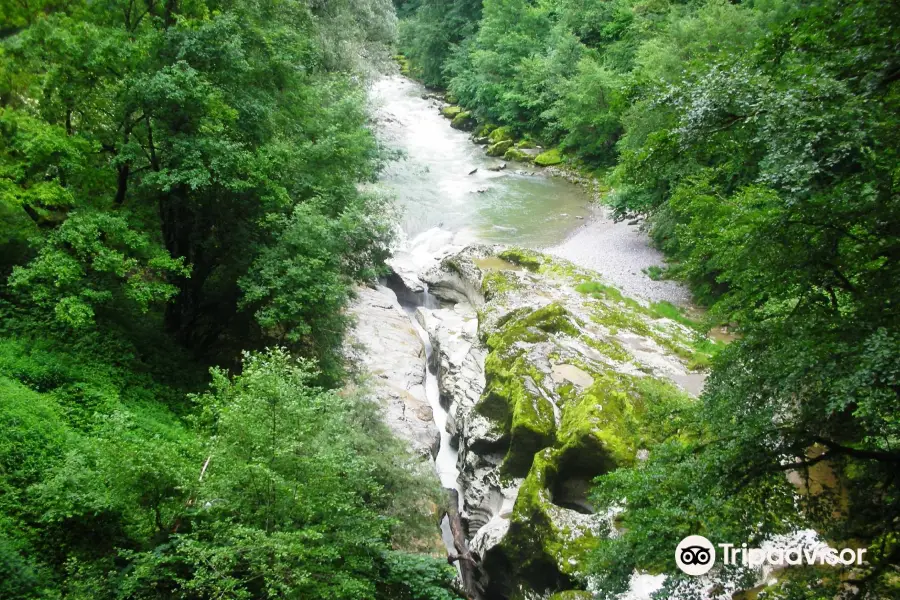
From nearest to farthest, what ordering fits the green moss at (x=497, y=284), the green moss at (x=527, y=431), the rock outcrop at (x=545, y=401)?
the rock outcrop at (x=545, y=401), the green moss at (x=527, y=431), the green moss at (x=497, y=284)

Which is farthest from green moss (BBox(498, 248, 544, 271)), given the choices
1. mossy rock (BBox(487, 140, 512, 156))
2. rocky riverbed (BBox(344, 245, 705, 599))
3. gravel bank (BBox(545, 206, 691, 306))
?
mossy rock (BBox(487, 140, 512, 156))

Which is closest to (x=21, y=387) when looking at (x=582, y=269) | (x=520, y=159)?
(x=582, y=269)

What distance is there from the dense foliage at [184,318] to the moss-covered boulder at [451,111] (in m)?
28.7

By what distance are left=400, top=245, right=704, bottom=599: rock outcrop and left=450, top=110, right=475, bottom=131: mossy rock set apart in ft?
85.1

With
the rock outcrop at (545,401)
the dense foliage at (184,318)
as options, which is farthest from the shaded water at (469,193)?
the dense foliage at (184,318)

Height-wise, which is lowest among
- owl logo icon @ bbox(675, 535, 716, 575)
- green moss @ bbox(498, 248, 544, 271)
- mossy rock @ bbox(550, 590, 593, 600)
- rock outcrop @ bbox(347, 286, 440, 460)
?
rock outcrop @ bbox(347, 286, 440, 460)

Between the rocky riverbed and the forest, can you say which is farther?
the rocky riverbed

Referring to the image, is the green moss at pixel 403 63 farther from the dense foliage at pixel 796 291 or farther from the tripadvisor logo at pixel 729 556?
the tripadvisor logo at pixel 729 556

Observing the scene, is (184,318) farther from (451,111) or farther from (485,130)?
(451,111)

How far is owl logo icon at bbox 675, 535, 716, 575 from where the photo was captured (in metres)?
6.60

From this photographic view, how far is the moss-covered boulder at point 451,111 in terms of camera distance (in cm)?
4441

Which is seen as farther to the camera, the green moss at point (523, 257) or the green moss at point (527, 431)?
the green moss at point (523, 257)

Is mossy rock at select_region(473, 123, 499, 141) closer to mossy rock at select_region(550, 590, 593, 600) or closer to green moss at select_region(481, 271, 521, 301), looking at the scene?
green moss at select_region(481, 271, 521, 301)

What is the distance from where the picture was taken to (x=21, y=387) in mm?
9000
